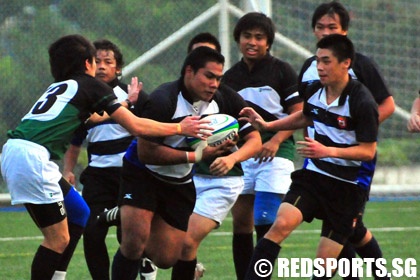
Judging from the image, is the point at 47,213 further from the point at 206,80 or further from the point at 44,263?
the point at 206,80

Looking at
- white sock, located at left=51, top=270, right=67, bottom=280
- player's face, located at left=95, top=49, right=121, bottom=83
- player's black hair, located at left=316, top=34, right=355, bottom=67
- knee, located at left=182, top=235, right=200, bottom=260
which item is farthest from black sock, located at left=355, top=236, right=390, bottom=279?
player's face, located at left=95, top=49, right=121, bottom=83

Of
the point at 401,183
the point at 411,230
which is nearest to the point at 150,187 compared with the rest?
the point at 411,230

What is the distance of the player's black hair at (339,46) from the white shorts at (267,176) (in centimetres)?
143

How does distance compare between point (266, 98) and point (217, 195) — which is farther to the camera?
point (266, 98)

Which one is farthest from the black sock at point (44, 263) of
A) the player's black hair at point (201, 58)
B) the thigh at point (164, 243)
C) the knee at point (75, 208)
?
the player's black hair at point (201, 58)

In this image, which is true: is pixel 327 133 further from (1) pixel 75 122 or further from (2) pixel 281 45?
(2) pixel 281 45

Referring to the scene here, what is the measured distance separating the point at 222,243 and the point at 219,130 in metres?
4.39

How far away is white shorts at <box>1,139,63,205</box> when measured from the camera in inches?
268

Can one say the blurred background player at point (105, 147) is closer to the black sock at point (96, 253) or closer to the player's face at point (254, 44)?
the black sock at point (96, 253)

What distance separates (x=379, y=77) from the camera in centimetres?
769

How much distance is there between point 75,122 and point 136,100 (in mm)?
821

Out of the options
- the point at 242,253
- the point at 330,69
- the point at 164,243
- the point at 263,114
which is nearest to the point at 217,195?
the point at 242,253

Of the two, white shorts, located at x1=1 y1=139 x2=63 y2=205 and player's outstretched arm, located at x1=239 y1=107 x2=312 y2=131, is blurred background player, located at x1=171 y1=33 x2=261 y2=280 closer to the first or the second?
player's outstretched arm, located at x1=239 y1=107 x2=312 y2=131

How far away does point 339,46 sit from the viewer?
7223mm
